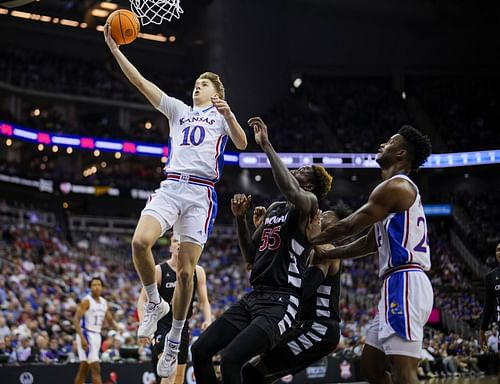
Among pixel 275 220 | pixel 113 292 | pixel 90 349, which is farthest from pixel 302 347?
pixel 113 292

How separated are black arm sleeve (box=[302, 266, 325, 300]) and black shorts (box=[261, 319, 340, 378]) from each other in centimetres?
29

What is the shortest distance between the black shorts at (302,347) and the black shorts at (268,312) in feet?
1.15

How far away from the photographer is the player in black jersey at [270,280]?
5809 mm

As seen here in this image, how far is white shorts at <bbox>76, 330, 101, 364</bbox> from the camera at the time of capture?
12.5 m

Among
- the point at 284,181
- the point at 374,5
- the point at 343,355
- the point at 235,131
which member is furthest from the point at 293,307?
the point at 374,5

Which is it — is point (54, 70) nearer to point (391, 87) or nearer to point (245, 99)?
point (245, 99)

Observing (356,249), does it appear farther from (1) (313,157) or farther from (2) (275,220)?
(1) (313,157)

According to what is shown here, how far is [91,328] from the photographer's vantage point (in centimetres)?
1300

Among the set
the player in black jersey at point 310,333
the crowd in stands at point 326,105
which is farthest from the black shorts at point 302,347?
the crowd in stands at point 326,105

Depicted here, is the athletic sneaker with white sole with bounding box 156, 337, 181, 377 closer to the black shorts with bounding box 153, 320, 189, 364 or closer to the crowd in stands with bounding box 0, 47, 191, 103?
the black shorts with bounding box 153, 320, 189, 364

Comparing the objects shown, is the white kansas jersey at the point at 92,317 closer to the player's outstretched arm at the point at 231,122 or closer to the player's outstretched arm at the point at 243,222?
the player's outstretched arm at the point at 231,122

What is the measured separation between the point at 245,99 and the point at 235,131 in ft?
117

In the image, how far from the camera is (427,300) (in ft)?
18.0

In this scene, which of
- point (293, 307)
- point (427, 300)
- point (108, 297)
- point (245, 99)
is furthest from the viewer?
point (245, 99)
